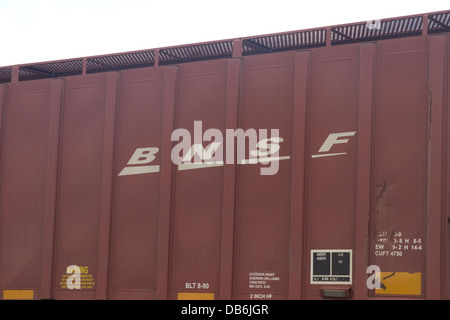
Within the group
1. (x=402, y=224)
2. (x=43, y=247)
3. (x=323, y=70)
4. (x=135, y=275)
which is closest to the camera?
(x=402, y=224)

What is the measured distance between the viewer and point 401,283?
6695mm

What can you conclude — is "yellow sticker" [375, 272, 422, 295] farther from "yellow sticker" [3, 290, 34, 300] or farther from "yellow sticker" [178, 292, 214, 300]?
"yellow sticker" [3, 290, 34, 300]

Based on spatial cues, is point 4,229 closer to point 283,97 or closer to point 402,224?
point 283,97

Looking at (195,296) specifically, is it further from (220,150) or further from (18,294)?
(18,294)

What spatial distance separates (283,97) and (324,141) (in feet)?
2.39

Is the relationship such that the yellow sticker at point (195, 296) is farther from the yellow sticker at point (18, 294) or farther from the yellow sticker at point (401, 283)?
the yellow sticker at point (18, 294)

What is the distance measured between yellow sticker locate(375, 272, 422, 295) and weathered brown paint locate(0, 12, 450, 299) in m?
0.04

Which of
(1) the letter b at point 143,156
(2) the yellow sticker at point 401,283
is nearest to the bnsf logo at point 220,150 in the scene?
(1) the letter b at point 143,156

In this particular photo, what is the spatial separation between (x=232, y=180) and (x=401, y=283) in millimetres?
2164

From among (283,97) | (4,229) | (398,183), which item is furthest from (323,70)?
(4,229)

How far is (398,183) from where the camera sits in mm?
6859

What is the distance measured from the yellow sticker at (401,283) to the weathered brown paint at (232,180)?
0.04 metres

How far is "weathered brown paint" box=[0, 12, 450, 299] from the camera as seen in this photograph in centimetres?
683

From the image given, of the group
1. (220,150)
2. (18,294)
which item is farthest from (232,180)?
(18,294)
